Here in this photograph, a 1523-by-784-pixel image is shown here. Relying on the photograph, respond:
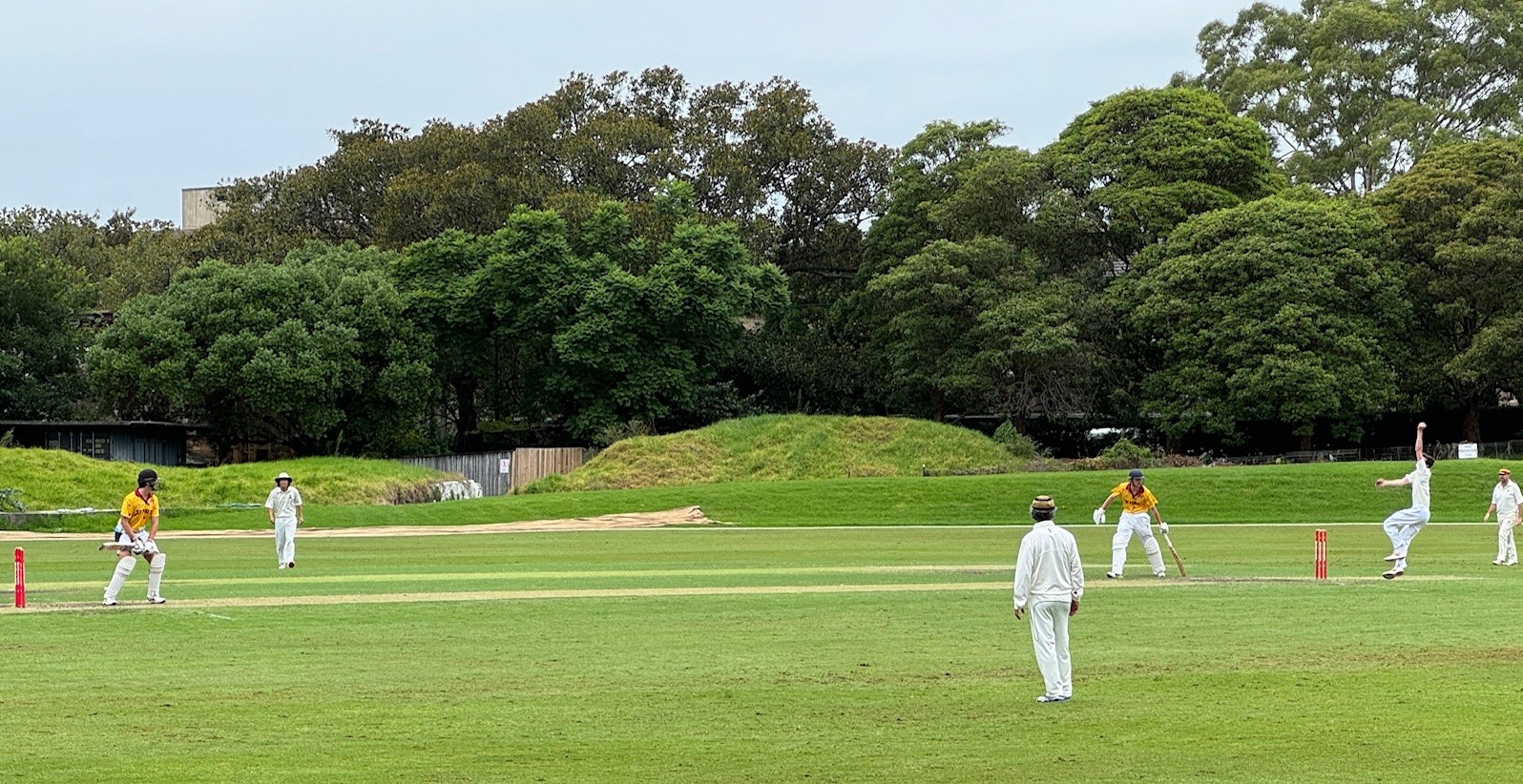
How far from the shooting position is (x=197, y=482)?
60.3 meters

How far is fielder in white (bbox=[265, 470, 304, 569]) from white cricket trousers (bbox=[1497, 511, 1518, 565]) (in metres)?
23.4

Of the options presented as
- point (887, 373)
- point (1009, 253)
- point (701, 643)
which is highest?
point (1009, 253)

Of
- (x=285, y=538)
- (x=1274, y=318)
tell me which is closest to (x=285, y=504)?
(x=285, y=538)

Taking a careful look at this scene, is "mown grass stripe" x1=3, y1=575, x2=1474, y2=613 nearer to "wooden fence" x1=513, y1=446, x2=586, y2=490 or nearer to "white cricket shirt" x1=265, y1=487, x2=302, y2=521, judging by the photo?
"white cricket shirt" x1=265, y1=487, x2=302, y2=521

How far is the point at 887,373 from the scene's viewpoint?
8025cm

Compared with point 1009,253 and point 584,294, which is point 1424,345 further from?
point 584,294

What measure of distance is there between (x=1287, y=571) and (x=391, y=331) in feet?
162

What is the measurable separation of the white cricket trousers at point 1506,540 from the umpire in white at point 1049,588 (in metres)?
21.1

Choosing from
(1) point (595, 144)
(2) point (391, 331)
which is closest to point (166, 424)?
(2) point (391, 331)

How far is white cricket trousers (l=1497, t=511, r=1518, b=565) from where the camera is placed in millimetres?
33156

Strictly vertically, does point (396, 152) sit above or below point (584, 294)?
above

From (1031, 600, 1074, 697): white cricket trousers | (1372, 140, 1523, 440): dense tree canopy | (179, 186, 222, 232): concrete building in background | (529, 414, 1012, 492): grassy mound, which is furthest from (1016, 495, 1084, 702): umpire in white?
(179, 186, 222, 232): concrete building in background

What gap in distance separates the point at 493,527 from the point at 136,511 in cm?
2927

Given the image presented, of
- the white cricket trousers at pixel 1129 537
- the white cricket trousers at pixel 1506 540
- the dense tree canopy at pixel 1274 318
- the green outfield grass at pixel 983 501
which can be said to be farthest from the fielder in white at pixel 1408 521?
the dense tree canopy at pixel 1274 318
